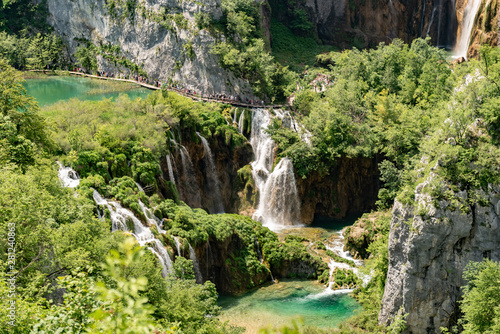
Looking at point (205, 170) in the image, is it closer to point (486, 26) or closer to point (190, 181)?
point (190, 181)

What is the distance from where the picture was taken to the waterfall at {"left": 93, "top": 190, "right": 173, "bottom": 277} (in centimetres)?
2412

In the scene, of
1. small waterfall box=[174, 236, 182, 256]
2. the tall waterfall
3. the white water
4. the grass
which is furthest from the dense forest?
the grass

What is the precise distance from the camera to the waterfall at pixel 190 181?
36781mm

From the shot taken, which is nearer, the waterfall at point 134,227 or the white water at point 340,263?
the waterfall at point 134,227

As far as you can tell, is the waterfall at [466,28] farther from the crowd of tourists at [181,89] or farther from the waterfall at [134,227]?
the waterfall at [134,227]

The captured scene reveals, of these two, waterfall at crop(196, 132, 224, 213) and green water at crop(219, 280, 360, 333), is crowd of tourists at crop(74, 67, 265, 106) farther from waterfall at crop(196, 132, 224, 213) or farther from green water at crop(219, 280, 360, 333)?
green water at crop(219, 280, 360, 333)

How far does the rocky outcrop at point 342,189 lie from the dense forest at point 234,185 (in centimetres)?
109

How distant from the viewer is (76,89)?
5234 centimetres

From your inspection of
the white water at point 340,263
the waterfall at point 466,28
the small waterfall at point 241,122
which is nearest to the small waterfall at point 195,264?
the white water at point 340,263

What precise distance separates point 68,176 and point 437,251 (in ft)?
60.9

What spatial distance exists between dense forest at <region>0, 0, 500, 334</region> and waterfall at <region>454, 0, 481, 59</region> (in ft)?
29.5

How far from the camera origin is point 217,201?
1567 inches

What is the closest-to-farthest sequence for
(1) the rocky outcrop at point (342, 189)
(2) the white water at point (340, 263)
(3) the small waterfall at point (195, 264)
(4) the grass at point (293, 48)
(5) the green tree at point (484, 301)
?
(5) the green tree at point (484, 301) < (3) the small waterfall at point (195, 264) < (2) the white water at point (340, 263) < (1) the rocky outcrop at point (342, 189) < (4) the grass at point (293, 48)

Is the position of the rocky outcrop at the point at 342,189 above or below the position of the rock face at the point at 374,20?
below
